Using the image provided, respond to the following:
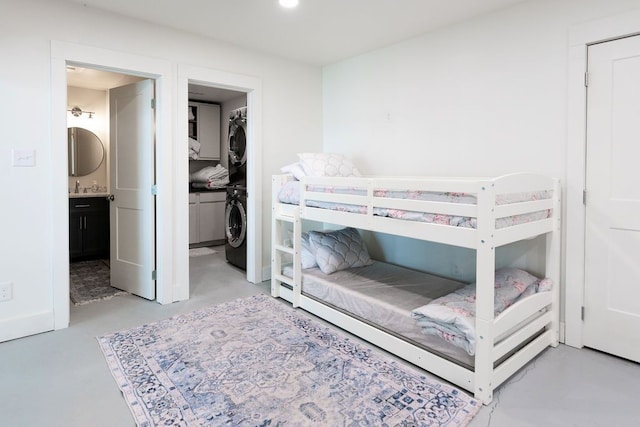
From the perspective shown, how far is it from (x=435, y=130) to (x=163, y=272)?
8.82 feet

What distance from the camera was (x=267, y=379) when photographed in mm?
2047

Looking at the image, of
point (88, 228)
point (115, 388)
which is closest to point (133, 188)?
point (88, 228)

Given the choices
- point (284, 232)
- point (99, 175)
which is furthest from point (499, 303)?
point (99, 175)

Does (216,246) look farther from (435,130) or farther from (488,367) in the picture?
(488,367)

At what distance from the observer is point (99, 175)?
522cm

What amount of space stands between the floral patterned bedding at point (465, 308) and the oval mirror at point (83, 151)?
489 cm

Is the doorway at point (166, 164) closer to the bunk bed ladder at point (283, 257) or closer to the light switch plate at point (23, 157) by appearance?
the light switch plate at point (23, 157)

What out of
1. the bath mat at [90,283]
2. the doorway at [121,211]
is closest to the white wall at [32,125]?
the doorway at [121,211]

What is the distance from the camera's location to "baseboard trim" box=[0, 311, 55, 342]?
2.53 meters

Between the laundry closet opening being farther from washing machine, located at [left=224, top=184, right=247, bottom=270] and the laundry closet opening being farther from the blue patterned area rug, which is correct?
the blue patterned area rug

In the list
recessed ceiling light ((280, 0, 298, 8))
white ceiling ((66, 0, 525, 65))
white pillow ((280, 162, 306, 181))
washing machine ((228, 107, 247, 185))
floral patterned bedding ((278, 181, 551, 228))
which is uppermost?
white ceiling ((66, 0, 525, 65))

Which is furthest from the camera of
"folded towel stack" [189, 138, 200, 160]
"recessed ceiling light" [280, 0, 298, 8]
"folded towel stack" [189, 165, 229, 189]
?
"folded towel stack" [189, 138, 200, 160]

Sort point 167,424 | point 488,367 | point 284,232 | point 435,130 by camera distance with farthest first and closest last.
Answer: point 284,232, point 435,130, point 488,367, point 167,424

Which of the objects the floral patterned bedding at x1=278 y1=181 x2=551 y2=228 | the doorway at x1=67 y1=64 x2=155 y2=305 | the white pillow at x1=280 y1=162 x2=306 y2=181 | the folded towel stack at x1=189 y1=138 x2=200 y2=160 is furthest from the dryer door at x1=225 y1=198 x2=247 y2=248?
the folded towel stack at x1=189 y1=138 x2=200 y2=160
